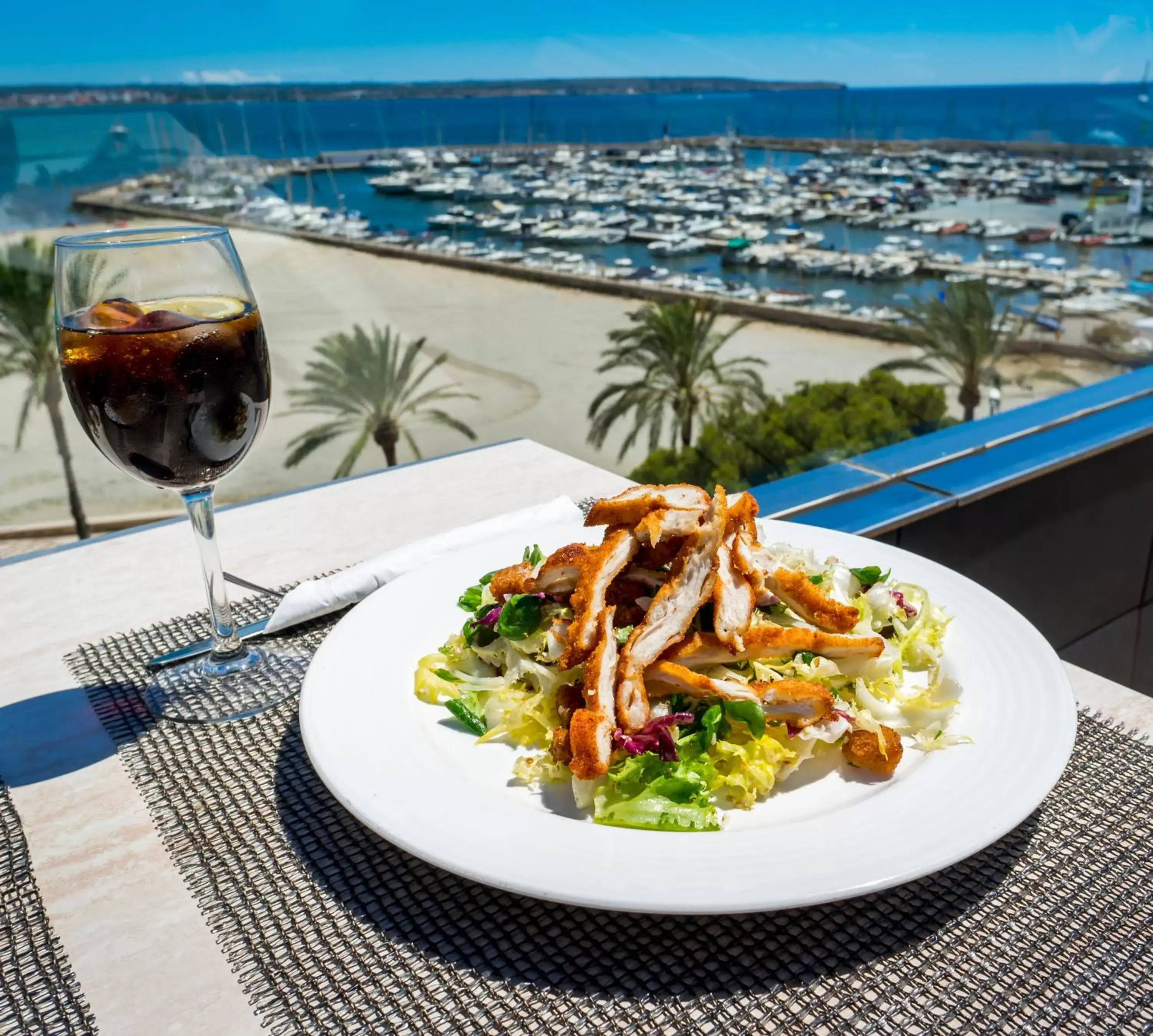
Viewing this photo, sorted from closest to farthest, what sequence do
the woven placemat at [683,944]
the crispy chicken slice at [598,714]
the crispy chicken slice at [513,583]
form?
the woven placemat at [683,944], the crispy chicken slice at [598,714], the crispy chicken slice at [513,583]

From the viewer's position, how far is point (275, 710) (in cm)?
104

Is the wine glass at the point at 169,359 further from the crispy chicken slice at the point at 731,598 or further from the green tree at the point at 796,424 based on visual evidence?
the green tree at the point at 796,424

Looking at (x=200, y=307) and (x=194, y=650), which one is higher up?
(x=200, y=307)

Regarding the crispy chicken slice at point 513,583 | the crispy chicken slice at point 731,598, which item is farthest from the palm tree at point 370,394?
the crispy chicken slice at point 731,598

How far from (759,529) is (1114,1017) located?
67 cm

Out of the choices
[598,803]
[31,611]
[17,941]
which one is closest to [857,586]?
[598,803]

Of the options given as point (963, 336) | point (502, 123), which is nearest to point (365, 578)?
point (502, 123)

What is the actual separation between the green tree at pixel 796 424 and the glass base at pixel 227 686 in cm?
585

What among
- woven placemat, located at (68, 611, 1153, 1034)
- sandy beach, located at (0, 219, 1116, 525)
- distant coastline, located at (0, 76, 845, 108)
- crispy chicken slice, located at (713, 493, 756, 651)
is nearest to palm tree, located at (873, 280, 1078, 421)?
sandy beach, located at (0, 219, 1116, 525)

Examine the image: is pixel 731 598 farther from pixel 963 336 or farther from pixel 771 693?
pixel 963 336

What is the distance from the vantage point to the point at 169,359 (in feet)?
3.09

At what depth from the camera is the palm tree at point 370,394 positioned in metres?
8.61

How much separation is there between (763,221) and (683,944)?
10.2 metres

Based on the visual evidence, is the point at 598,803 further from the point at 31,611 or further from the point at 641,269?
the point at 641,269
